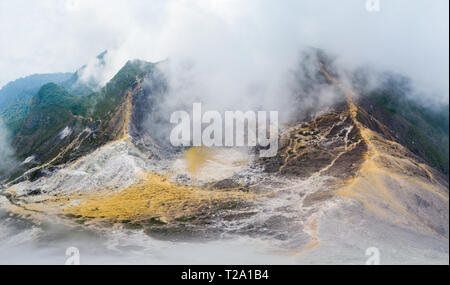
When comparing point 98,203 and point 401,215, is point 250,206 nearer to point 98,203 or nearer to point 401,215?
point 401,215

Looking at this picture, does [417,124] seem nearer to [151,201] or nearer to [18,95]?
[151,201]

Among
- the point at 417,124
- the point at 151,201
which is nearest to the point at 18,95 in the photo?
the point at 151,201

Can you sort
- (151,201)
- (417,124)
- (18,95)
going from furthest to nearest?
(18,95), (417,124), (151,201)

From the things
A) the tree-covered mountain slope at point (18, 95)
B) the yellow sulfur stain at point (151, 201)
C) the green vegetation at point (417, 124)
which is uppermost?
the tree-covered mountain slope at point (18, 95)

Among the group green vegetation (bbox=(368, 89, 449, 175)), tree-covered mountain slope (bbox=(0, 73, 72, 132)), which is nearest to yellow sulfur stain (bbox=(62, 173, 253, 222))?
green vegetation (bbox=(368, 89, 449, 175))

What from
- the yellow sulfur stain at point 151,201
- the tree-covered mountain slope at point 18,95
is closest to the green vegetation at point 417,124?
the yellow sulfur stain at point 151,201

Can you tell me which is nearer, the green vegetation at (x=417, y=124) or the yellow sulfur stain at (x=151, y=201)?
the yellow sulfur stain at (x=151, y=201)

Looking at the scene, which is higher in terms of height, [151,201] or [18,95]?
[18,95]

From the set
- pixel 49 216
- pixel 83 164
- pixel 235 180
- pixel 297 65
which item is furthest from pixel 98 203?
pixel 297 65

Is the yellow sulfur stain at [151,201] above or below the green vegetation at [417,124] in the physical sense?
below

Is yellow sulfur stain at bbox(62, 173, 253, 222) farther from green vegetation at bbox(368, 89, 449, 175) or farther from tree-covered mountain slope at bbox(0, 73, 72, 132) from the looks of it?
tree-covered mountain slope at bbox(0, 73, 72, 132)

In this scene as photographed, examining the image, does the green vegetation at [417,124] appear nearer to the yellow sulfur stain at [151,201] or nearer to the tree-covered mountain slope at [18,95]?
the yellow sulfur stain at [151,201]

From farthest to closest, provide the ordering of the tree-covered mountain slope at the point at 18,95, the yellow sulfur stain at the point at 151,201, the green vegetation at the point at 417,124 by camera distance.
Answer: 1. the tree-covered mountain slope at the point at 18,95
2. the green vegetation at the point at 417,124
3. the yellow sulfur stain at the point at 151,201
